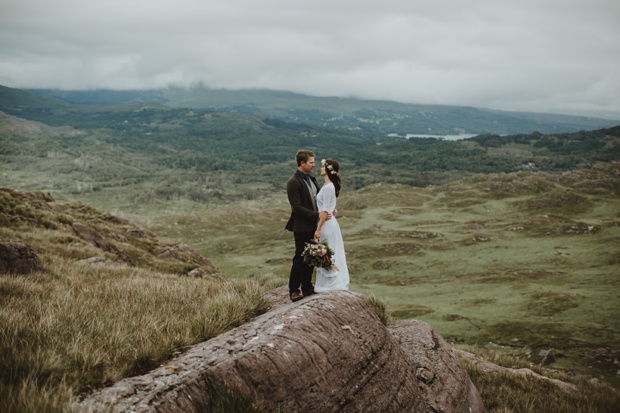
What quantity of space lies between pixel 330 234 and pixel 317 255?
1320mm

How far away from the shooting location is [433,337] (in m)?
12.0

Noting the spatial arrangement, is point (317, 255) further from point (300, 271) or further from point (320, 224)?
point (320, 224)

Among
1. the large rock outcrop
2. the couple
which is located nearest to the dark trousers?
the couple

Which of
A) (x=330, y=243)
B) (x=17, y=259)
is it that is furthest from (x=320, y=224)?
(x=17, y=259)

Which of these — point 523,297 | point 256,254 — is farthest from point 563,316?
point 256,254

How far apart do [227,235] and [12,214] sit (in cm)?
10732

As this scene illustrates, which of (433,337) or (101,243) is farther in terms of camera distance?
(101,243)

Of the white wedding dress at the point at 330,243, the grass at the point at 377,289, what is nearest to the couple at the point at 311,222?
the white wedding dress at the point at 330,243

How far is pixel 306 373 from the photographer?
6707 mm

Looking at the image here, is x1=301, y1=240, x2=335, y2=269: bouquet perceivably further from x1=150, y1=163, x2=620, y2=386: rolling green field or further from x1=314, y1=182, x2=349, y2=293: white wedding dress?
x1=150, y1=163, x2=620, y2=386: rolling green field

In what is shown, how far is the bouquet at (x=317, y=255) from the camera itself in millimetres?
10531

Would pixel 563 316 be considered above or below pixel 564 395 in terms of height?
below

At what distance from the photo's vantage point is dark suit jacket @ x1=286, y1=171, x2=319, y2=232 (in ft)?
35.7

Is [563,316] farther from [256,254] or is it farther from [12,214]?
[256,254]
